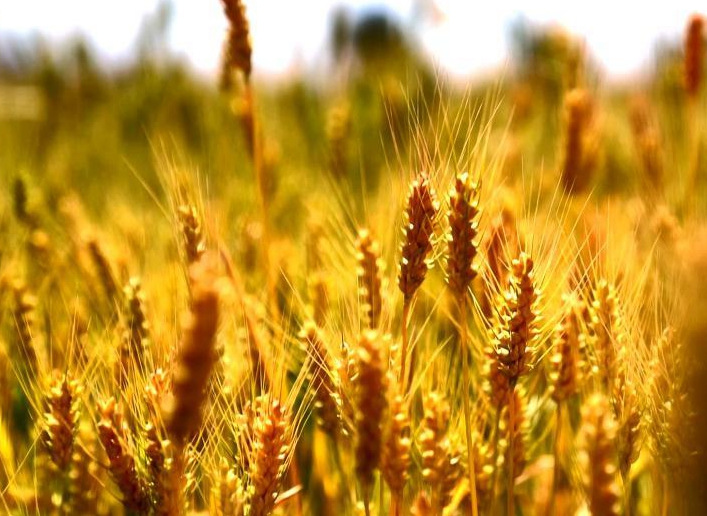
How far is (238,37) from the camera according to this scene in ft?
3.19

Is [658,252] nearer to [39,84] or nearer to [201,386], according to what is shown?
[201,386]

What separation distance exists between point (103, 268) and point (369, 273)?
535 mm

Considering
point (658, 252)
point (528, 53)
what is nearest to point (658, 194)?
point (658, 252)

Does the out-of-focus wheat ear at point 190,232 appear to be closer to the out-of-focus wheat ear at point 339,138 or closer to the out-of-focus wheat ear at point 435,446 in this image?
the out-of-focus wheat ear at point 435,446

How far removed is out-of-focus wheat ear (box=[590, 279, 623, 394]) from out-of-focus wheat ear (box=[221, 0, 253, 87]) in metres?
0.53

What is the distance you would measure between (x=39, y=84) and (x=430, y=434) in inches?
105

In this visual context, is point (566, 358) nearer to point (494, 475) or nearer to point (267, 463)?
point (494, 475)

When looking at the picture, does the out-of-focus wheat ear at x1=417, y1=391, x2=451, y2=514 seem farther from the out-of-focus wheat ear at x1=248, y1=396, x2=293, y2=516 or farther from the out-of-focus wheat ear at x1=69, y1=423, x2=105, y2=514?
the out-of-focus wheat ear at x1=69, y1=423, x2=105, y2=514

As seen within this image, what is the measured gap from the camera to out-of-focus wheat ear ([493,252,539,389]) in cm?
68

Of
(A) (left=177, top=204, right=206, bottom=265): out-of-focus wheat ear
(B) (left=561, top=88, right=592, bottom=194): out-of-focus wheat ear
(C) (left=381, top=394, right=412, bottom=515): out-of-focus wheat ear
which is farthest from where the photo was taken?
(B) (left=561, top=88, right=592, bottom=194): out-of-focus wheat ear

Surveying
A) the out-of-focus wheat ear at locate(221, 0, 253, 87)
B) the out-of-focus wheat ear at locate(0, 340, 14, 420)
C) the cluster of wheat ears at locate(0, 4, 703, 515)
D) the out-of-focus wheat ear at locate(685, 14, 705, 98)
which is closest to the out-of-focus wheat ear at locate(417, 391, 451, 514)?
the cluster of wheat ears at locate(0, 4, 703, 515)

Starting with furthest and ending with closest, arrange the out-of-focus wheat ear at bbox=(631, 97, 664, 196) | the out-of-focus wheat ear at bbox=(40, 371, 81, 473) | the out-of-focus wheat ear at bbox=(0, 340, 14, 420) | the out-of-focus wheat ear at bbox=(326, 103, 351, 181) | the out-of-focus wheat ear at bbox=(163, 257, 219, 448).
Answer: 1. the out-of-focus wheat ear at bbox=(326, 103, 351, 181)
2. the out-of-focus wheat ear at bbox=(631, 97, 664, 196)
3. the out-of-focus wheat ear at bbox=(0, 340, 14, 420)
4. the out-of-focus wheat ear at bbox=(40, 371, 81, 473)
5. the out-of-focus wheat ear at bbox=(163, 257, 219, 448)

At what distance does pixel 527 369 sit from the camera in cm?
68

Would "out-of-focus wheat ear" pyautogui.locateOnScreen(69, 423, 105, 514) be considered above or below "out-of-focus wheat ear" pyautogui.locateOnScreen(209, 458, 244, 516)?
below
